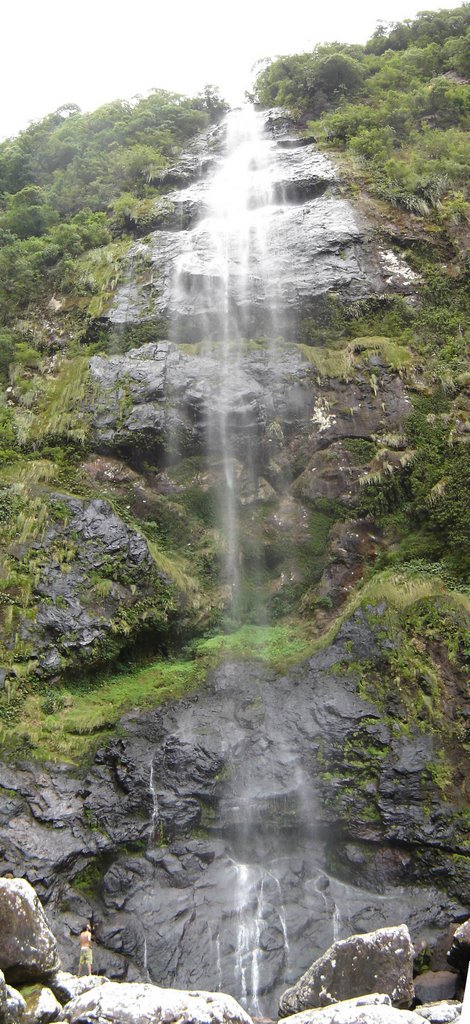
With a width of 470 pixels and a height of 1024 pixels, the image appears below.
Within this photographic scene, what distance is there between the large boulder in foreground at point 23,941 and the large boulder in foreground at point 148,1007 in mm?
824

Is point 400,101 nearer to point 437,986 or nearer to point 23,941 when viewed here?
point 437,986

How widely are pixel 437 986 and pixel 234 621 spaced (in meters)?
6.85

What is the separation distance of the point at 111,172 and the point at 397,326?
1297cm

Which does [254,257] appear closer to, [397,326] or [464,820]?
[397,326]

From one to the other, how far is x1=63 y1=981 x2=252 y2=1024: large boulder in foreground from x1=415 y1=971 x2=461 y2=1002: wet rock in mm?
3207

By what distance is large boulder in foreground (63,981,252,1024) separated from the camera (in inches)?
225

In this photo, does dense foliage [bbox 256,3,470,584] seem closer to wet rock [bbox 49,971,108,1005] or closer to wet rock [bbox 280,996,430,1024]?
wet rock [bbox 280,996,430,1024]

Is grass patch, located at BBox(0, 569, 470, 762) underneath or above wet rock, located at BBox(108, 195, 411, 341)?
underneath

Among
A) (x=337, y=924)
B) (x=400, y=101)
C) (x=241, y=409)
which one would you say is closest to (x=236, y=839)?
(x=337, y=924)

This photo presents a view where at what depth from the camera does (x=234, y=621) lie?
1355cm

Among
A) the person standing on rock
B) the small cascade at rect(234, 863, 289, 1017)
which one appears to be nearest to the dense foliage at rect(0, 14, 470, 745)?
the person standing on rock

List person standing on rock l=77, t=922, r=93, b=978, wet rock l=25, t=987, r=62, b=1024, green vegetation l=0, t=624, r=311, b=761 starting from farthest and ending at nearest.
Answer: green vegetation l=0, t=624, r=311, b=761
person standing on rock l=77, t=922, r=93, b=978
wet rock l=25, t=987, r=62, b=1024

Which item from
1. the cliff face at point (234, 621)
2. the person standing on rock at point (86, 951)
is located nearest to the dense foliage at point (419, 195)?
the cliff face at point (234, 621)

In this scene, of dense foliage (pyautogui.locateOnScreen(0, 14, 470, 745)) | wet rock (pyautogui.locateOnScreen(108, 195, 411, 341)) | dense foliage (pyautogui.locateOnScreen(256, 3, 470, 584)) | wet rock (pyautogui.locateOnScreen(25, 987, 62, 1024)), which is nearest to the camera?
wet rock (pyautogui.locateOnScreen(25, 987, 62, 1024))
